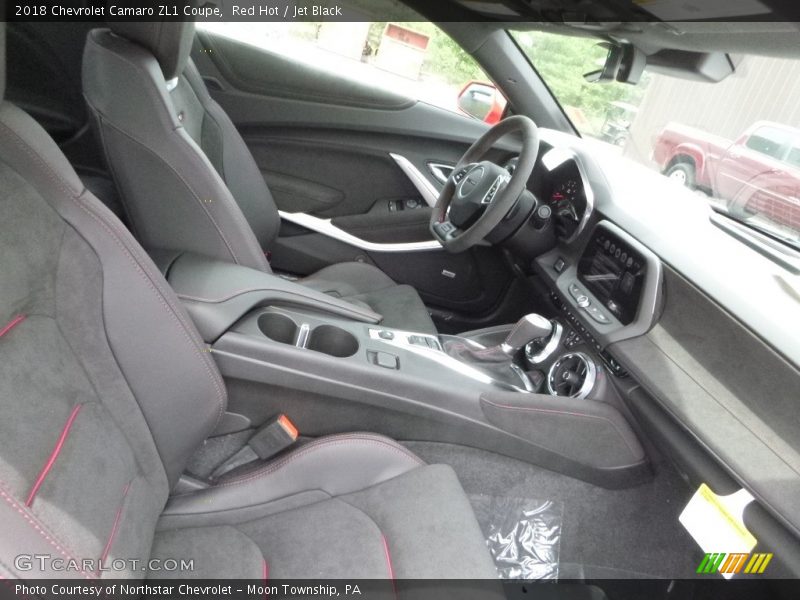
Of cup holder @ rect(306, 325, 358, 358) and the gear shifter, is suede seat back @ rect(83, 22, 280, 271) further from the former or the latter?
the gear shifter

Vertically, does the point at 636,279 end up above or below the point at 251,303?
above

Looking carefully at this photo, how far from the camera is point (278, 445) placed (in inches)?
46.9

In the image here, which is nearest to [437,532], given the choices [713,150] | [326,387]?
[326,387]

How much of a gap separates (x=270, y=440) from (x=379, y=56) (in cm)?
150

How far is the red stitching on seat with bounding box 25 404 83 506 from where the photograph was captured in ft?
2.19

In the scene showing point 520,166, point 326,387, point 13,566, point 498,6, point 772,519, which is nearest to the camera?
point 13,566

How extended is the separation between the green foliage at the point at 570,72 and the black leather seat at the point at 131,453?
→ 1315 millimetres

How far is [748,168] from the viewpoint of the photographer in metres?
1.34

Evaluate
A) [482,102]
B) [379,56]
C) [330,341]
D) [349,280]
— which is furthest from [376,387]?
[379,56]

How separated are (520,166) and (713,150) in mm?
533

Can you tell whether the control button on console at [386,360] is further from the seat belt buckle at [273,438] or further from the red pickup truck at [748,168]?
the red pickup truck at [748,168]

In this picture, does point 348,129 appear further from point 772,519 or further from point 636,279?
point 772,519

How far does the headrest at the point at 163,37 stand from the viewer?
3.61 ft

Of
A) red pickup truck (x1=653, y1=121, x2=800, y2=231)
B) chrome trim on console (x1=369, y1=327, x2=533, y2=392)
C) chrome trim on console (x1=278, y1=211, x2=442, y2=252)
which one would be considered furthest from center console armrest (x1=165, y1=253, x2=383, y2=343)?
red pickup truck (x1=653, y1=121, x2=800, y2=231)
